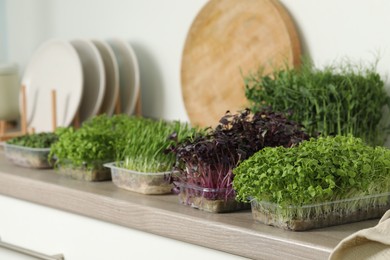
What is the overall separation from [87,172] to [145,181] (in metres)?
0.20

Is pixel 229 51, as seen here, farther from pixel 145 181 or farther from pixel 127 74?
pixel 145 181

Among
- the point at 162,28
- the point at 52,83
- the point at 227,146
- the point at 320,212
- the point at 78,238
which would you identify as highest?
the point at 162,28

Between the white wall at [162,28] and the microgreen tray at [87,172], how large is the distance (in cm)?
55

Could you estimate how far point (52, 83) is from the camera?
252cm

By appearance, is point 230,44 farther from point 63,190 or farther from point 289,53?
point 63,190

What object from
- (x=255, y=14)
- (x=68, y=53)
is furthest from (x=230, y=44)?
(x=68, y=53)

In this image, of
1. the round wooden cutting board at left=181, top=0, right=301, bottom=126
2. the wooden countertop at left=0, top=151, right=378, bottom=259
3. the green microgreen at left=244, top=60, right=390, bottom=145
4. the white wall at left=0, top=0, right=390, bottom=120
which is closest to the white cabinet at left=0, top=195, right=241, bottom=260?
the wooden countertop at left=0, top=151, right=378, bottom=259

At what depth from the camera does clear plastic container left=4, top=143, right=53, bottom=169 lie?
2.02 meters

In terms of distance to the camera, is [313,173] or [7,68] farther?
[7,68]

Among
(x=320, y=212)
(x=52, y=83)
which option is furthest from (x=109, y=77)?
(x=320, y=212)

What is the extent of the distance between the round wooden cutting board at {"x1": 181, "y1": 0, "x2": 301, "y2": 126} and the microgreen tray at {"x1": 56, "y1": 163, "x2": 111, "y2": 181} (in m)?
0.38

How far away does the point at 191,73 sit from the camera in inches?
88.7

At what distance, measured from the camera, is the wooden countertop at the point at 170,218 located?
1354 mm

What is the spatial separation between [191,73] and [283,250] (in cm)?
98
